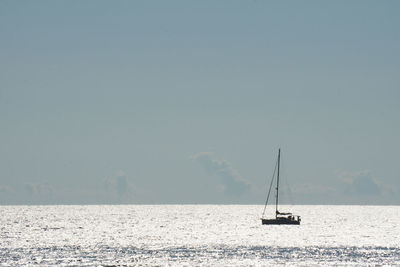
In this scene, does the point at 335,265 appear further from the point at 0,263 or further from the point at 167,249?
the point at 0,263

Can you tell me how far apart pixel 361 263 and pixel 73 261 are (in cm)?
3930

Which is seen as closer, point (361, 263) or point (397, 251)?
point (361, 263)

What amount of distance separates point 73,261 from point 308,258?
3379 centimetres

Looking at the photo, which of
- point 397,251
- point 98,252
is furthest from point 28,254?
point 397,251

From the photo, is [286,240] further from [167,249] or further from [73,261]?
[73,261]

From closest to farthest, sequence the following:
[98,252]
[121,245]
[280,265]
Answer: [280,265] < [98,252] < [121,245]

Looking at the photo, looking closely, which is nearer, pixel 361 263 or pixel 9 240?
pixel 361 263

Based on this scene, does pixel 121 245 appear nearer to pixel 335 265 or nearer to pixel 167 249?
pixel 167 249

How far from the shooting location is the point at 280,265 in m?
92.6

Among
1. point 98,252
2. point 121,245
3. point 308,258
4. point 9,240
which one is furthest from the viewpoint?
point 9,240

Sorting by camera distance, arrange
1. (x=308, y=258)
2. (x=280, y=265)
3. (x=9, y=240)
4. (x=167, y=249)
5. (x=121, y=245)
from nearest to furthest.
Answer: (x=280, y=265) < (x=308, y=258) < (x=167, y=249) < (x=121, y=245) < (x=9, y=240)

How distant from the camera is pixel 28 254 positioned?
10575 centimetres

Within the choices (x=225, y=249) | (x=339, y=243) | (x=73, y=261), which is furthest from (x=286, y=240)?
(x=73, y=261)

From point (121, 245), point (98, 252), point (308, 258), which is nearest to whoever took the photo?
point (308, 258)
